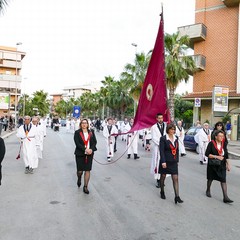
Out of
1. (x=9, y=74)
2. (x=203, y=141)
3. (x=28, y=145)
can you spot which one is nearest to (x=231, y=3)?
(x=203, y=141)

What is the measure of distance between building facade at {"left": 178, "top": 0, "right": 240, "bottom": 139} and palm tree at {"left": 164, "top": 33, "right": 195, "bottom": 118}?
Result: 5.10 m

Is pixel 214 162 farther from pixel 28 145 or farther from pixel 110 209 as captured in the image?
pixel 28 145

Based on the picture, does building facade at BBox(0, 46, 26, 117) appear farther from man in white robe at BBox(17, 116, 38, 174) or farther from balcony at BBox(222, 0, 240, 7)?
man in white robe at BBox(17, 116, 38, 174)

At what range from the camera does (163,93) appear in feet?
22.1

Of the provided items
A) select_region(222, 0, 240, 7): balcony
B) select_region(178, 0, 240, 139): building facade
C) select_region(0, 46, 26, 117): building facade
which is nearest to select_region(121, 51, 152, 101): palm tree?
select_region(178, 0, 240, 139): building facade

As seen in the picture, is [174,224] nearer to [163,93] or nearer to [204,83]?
[163,93]

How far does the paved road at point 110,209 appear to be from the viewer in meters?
4.60

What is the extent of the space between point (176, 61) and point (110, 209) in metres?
21.4

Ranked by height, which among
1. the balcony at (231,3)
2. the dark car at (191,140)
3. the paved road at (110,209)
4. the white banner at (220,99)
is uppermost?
the balcony at (231,3)

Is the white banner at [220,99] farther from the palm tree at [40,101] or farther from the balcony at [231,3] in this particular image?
the palm tree at [40,101]

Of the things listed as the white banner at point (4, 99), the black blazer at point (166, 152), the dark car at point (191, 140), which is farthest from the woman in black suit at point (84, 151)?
the white banner at point (4, 99)

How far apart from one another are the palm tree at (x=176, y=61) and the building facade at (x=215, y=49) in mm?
5099

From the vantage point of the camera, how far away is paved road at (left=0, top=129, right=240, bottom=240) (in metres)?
4.60

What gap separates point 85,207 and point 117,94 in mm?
45188
